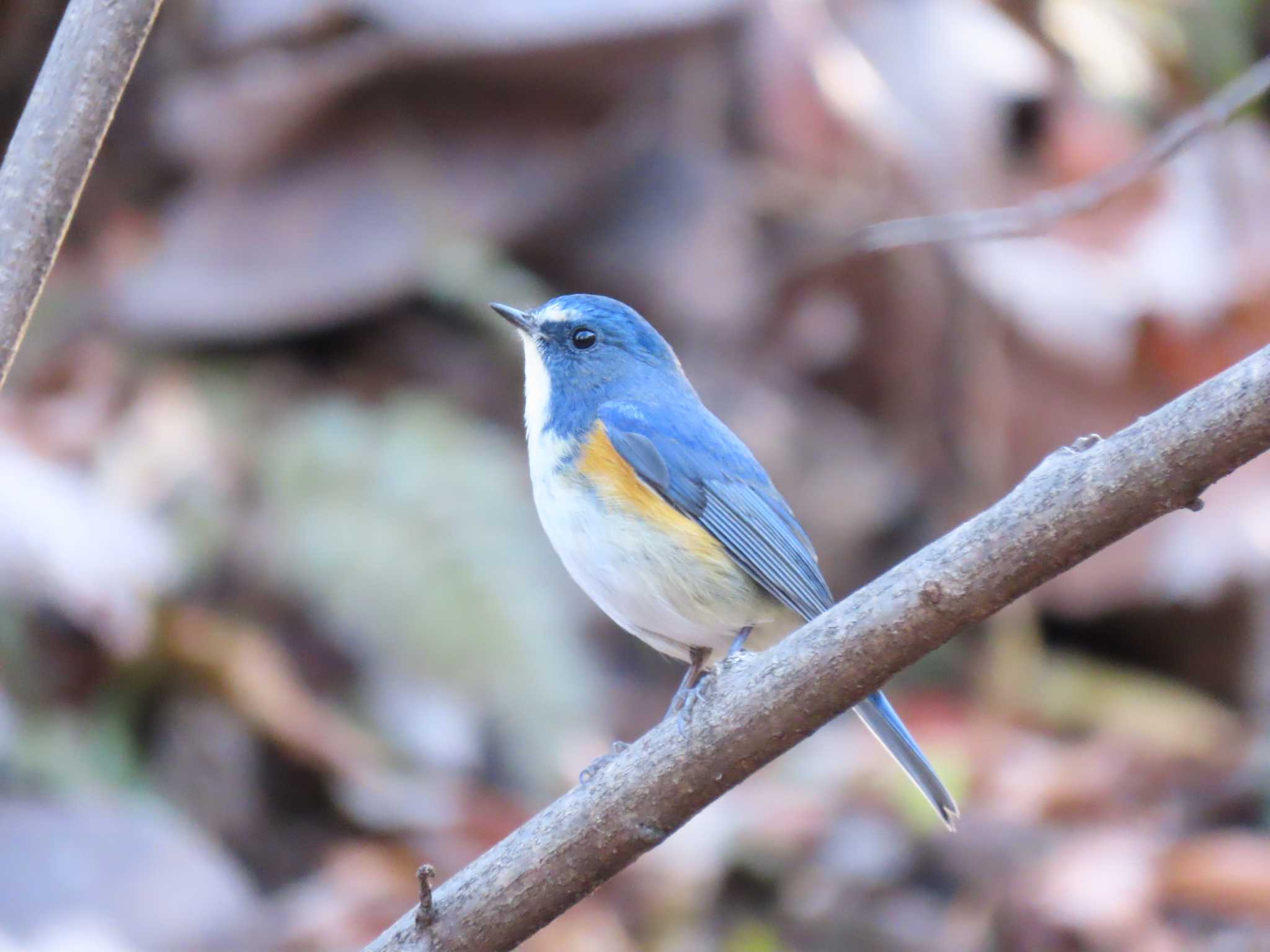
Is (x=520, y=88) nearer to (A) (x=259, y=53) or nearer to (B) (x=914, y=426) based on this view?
(A) (x=259, y=53)

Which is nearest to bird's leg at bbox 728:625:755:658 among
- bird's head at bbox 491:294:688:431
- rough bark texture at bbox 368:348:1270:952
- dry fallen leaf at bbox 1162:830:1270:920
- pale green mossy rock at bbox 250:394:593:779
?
bird's head at bbox 491:294:688:431

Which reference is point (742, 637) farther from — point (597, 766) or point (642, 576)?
point (597, 766)

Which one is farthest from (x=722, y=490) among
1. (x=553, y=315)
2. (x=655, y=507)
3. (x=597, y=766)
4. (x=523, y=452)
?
(x=523, y=452)

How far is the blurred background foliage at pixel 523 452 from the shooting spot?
4.62m

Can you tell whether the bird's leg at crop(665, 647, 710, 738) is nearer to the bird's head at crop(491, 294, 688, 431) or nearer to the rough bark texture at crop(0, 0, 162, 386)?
the bird's head at crop(491, 294, 688, 431)

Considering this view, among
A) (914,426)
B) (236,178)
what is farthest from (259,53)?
(914,426)

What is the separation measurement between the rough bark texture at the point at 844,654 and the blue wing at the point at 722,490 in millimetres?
753

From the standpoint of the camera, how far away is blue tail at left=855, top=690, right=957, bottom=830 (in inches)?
110

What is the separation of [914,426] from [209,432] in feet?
10.5

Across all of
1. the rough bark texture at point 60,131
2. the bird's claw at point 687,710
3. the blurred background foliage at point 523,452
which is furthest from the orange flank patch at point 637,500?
the blurred background foliage at point 523,452

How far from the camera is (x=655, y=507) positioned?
3041 millimetres

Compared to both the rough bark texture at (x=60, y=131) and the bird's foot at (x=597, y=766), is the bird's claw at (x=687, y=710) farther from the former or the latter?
the rough bark texture at (x=60, y=131)

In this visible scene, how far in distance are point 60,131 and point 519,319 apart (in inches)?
54.4

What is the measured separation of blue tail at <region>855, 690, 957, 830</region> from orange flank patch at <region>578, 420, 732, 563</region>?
1.37 feet
